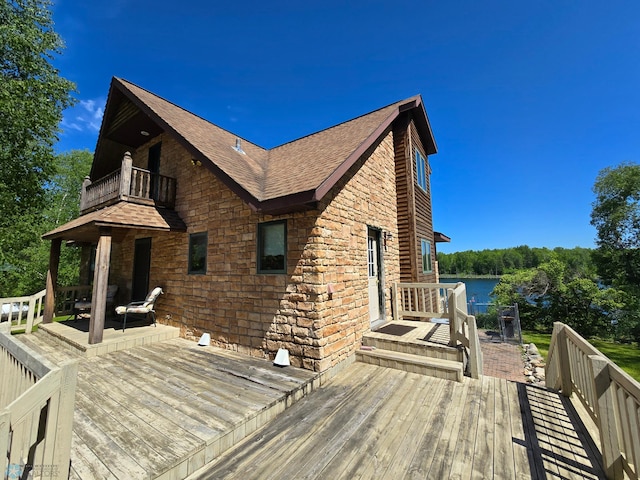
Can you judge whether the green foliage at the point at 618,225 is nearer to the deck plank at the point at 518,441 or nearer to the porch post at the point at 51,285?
the deck plank at the point at 518,441

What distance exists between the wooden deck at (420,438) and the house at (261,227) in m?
1.21

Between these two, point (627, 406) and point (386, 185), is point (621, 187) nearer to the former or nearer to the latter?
point (386, 185)

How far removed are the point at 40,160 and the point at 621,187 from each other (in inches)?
1562

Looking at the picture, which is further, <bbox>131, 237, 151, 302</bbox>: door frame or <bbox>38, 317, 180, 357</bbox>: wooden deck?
<bbox>131, 237, 151, 302</bbox>: door frame

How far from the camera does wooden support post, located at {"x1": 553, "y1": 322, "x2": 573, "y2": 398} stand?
387cm

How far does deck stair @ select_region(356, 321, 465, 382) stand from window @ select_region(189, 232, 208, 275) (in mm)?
4173

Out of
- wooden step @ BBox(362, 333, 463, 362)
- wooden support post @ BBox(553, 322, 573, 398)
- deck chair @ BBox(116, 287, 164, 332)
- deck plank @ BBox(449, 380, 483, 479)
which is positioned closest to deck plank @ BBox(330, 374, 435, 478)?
deck plank @ BBox(449, 380, 483, 479)

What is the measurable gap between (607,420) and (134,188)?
9347 millimetres

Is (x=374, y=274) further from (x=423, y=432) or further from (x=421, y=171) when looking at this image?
(x=421, y=171)

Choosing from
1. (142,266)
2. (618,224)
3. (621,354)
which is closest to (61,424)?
Answer: (142,266)

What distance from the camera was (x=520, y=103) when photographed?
37.5 ft

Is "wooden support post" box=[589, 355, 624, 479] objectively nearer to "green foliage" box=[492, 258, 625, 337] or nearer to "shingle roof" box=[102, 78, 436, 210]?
"shingle roof" box=[102, 78, 436, 210]

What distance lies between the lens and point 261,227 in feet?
17.6

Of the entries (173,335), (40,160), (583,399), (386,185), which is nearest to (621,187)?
(386,185)
